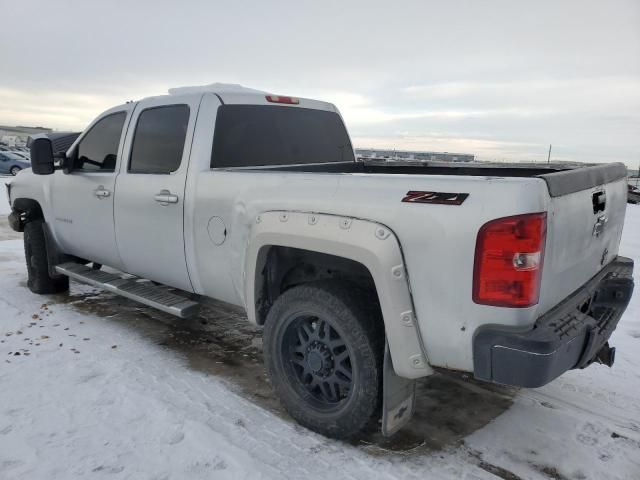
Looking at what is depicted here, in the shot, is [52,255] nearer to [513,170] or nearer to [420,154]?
[513,170]

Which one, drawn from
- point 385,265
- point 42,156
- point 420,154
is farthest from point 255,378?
point 420,154

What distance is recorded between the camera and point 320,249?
2.67 metres

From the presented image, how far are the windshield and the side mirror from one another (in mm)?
2102

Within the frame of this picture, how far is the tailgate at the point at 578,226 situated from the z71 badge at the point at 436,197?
376mm

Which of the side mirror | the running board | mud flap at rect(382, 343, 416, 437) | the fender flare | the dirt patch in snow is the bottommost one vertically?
the dirt patch in snow

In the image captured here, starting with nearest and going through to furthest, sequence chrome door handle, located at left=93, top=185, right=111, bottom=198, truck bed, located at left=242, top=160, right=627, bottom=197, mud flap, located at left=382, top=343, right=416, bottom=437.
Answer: truck bed, located at left=242, top=160, right=627, bottom=197
mud flap, located at left=382, top=343, right=416, bottom=437
chrome door handle, located at left=93, top=185, right=111, bottom=198

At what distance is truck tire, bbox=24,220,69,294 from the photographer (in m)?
5.39

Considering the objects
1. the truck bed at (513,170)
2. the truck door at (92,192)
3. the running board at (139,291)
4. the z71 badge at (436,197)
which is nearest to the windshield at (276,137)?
the truck bed at (513,170)

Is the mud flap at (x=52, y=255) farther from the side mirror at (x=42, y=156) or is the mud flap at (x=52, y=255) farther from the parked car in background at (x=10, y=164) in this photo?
the parked car in background at (x=10, y=164)

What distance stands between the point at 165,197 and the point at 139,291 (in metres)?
0.98

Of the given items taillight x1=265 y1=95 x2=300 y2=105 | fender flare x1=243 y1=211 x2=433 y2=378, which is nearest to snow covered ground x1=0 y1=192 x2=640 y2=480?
fender flare x1=243 y1=211 x2=433 y2=378

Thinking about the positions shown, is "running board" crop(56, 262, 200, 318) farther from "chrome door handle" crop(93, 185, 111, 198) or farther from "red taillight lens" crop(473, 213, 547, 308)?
"red taillight lens" crop(473, 213, 547, 308)

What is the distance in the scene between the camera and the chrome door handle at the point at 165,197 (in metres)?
3.63

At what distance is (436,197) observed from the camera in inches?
89.3
